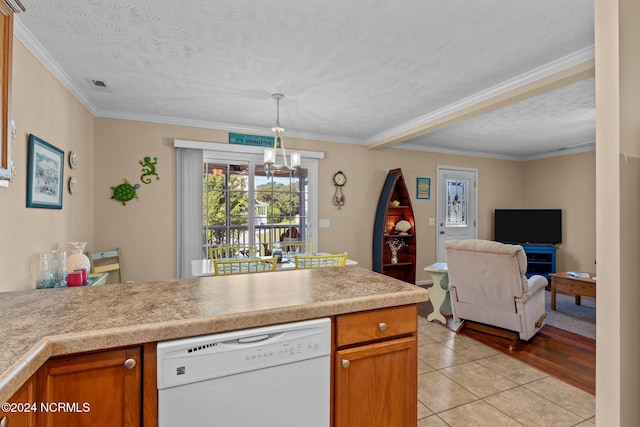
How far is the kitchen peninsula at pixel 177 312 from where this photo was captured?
938mm

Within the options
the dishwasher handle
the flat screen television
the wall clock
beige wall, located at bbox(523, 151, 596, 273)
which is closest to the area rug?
beige wall, located at bbox(523, 151, 596, 273)

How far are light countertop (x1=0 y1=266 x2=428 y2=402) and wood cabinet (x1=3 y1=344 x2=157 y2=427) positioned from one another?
6 centimetres

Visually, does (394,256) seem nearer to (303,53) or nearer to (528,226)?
(528,226)

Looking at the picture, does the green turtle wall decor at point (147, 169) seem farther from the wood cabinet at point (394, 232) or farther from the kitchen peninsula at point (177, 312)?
the wood cabinet at point (394, 232)

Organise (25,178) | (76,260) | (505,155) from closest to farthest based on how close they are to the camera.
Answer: (25,178) → (76,260) → (505,155)

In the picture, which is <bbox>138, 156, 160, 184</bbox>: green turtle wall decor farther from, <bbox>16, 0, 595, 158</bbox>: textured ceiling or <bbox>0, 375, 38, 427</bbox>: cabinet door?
<bbox>0, 375, 38, 427</bbox>: cabinet door

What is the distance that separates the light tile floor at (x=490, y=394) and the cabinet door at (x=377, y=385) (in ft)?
2.53

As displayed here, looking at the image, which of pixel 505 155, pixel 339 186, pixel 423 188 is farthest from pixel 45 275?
pixel 505 155

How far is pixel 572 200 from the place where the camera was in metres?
5.93

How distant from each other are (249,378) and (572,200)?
682 centimetres

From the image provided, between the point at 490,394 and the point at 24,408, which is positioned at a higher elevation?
the point at 24,408

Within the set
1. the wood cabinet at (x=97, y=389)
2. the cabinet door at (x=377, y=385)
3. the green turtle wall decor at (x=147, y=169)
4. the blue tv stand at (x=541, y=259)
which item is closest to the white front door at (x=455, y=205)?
the blue tv stand at (x=541, y=259)

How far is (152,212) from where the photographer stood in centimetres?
400

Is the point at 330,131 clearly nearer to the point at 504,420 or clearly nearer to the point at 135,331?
the point at 504,420
